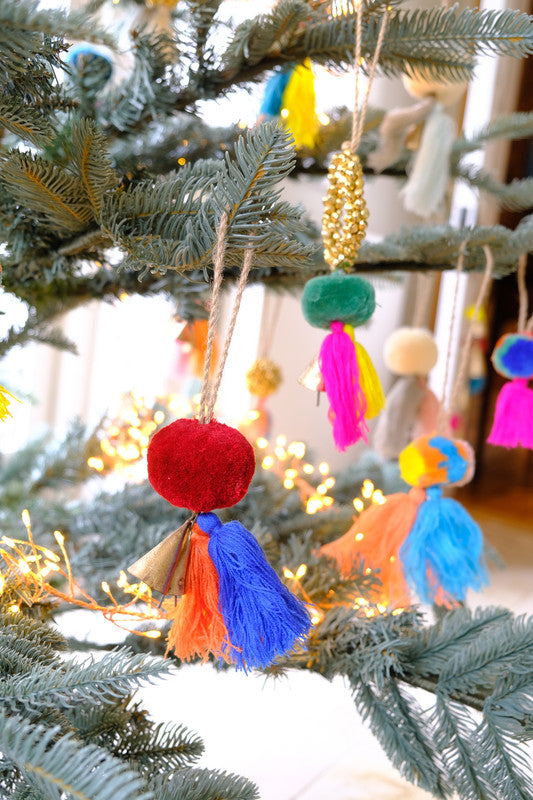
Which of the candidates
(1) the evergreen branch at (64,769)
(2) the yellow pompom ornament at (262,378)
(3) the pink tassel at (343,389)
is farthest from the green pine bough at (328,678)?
(2) the yellow pompom ornament at (262,378)

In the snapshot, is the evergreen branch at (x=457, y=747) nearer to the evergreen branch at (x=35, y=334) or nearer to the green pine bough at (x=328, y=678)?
the green pine bough at (x=328, y=678)

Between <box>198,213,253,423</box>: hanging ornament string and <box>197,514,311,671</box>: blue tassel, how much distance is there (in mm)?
61

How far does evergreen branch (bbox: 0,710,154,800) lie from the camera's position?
0.22 meters

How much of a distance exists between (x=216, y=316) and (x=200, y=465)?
68mm

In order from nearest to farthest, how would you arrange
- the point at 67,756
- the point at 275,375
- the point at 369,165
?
the point at 67,756
the point at 369,165
the point at 275,375

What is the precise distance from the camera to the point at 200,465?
31 cm

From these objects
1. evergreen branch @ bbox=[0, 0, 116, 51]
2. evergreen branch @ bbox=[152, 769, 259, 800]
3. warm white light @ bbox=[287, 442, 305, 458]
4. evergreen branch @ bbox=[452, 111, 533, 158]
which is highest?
evergreen branch @ bbox=[452, 111, 533, 158]

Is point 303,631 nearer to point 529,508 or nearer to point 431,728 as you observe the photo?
point 431,728

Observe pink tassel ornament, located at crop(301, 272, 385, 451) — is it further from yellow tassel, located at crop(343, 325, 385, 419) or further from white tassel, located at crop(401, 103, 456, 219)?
white tassel, located at crop(401, 103, 456, 219)

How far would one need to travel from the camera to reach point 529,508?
6.49 feet

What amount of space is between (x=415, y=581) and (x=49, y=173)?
1.10 ft

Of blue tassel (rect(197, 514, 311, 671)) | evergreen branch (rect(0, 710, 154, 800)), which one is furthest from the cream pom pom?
evergreen branch (rect(0, 710, 154, 800))

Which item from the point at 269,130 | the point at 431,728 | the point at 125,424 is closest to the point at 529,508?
the point at 125,424

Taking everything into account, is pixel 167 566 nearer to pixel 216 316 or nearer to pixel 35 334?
pixel 216 316
